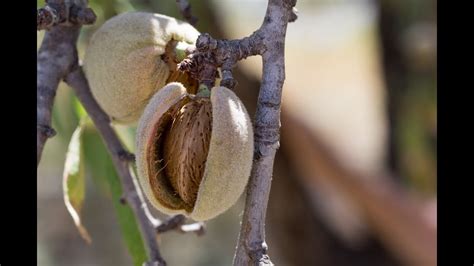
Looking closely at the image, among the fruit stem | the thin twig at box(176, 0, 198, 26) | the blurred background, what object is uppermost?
the thin twig at box(176, 0, 198, 26)

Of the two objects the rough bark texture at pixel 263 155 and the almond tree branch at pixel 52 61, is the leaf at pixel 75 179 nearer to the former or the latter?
the almond tree branch at pixel 52 61

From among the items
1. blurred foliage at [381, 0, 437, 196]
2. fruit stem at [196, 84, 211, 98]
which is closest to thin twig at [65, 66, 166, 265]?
fruit stem at [196, 84, 211, 98]

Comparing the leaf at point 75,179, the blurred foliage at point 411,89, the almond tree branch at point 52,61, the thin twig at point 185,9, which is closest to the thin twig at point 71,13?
the almond tree branch at point 52,61

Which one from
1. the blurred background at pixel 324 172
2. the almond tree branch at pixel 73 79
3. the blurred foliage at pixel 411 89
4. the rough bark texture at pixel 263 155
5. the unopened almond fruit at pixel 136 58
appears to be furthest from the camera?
the blurred foliage at pixel 411 89

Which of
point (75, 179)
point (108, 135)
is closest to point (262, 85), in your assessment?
point (108, 135)

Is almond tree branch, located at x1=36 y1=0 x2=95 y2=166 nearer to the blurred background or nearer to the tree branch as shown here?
the tree branch

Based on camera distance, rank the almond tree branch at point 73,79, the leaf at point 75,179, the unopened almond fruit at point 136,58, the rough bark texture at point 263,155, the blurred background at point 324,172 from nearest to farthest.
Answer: the rough bark texture at point 263,155 → the unopened almond fruit at point 136,58 → the almond tree branch at point 73,79 → the leaf at point 75,179 → the blurred background at point 324,172

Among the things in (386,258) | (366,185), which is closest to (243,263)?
(366,185)
